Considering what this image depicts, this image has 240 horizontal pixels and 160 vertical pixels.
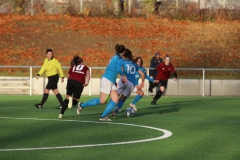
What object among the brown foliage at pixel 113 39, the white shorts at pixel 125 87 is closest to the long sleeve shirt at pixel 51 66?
the white shorts at pixel 125 87

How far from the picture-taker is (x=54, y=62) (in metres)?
23.3

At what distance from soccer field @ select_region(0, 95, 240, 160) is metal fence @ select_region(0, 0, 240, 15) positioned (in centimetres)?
2627

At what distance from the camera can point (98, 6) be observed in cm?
4941

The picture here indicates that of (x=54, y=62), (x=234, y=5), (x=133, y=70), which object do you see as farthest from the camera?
(x=234, y=5)

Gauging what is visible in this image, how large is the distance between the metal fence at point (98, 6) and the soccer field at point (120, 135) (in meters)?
26.3

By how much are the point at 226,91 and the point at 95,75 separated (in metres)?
6.62

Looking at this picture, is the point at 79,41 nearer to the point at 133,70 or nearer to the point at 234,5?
the point at 234,5

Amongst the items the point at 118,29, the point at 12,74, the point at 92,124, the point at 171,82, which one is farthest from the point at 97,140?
the point at 118,29

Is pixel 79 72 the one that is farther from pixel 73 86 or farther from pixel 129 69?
pixel 129 69

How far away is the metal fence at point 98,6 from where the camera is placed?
4822 cm

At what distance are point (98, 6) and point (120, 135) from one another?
115 feet

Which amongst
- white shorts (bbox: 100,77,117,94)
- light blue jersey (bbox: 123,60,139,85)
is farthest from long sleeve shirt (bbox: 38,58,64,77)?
white shorts (bbox: 100,77,117,94)

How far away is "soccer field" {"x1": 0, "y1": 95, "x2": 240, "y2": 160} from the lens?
38.7 feet

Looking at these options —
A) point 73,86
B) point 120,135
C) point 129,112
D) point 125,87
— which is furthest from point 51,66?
point 120,135
